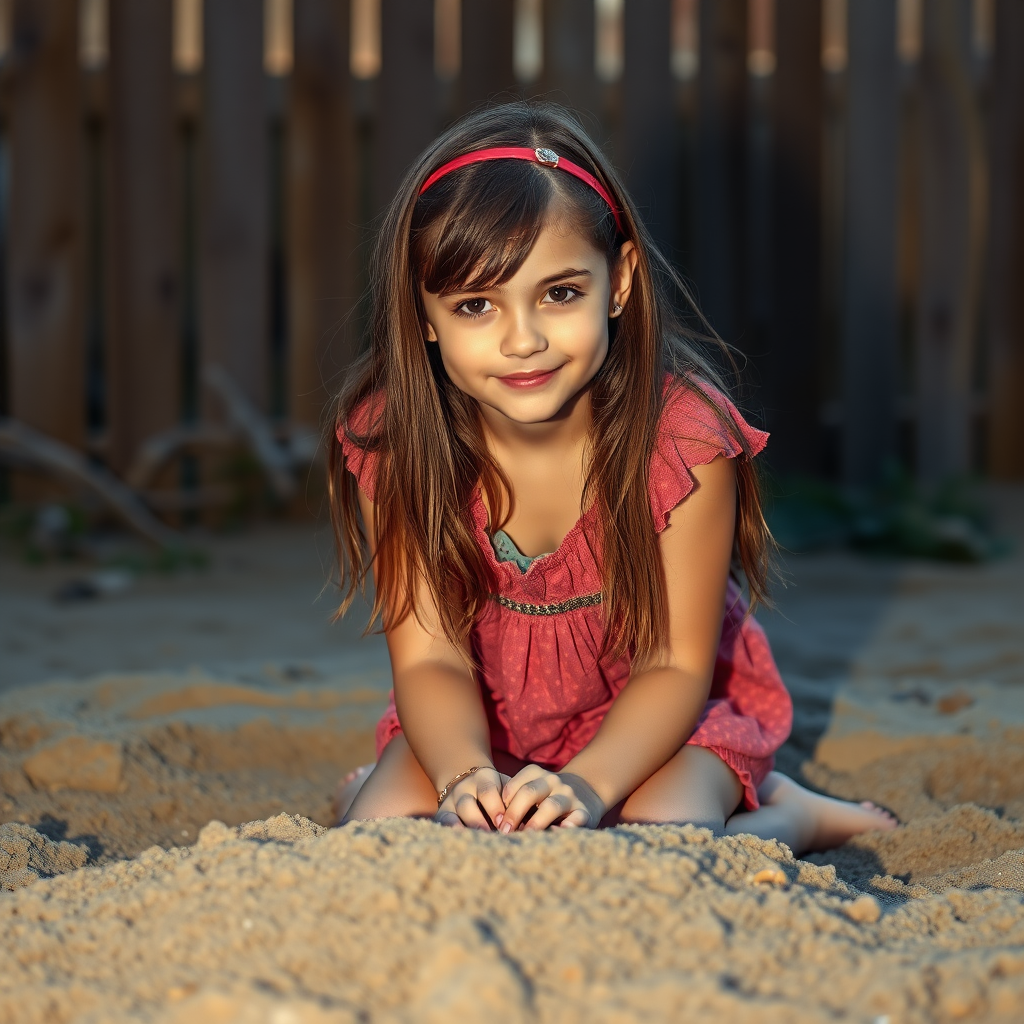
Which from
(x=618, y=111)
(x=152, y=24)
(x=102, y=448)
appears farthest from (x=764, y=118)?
(x=102, y=448)

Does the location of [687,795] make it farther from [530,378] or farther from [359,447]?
[359,447]

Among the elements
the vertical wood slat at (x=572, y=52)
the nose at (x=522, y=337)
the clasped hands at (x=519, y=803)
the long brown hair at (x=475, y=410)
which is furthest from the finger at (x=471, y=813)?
the vertical wood slat at (x=572, y=52)

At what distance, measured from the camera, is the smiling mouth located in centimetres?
200

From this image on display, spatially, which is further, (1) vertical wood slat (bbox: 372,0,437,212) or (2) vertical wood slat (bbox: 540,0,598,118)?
(2) vertical wood slat (bbox: 540,0,598,118)

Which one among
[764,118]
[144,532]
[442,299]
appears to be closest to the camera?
[442,299]

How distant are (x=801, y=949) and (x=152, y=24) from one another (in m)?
4.14

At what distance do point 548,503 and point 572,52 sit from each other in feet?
10.3

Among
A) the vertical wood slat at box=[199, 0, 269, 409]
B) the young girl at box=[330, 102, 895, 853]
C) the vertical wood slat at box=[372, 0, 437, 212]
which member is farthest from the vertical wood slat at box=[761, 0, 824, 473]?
the young girl at box=[330, 102, 895, 853]

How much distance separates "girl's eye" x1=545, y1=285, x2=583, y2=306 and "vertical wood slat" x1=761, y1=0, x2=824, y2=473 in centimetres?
324

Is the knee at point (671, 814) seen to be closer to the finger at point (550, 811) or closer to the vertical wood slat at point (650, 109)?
the finger at point (550, 811)

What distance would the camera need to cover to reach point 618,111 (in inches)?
199

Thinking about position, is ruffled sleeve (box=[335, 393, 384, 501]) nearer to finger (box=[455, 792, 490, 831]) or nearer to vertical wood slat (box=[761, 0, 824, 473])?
finger (box=[455, 792, 490, 831])

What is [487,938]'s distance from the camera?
1336 millimetres

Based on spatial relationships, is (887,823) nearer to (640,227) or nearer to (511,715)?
(511,715)
